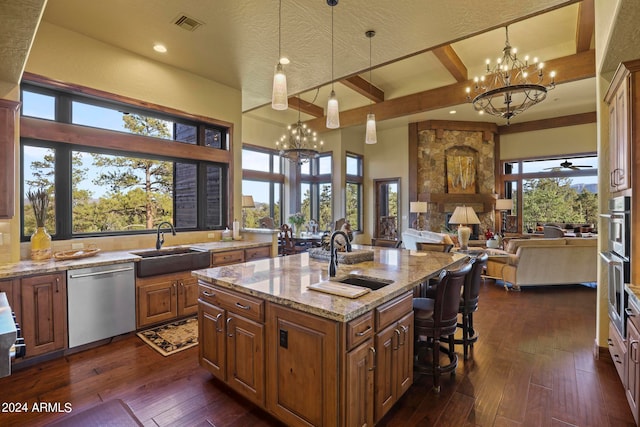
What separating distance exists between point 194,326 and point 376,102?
6.59m

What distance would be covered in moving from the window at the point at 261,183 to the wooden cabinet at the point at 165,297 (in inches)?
178

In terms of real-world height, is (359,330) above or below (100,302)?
above

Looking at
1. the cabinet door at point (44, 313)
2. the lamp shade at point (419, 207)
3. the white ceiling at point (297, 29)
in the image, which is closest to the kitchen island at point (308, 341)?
the cabinet door at point (44, 313)

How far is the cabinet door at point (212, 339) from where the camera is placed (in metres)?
2.32

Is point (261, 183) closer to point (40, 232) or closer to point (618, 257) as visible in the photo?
point (40, 232)

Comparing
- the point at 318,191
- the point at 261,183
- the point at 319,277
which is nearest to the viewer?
the point at 319,277

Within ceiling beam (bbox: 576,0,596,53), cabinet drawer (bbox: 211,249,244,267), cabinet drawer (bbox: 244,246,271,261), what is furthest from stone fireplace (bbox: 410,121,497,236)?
cabinet drawer (bbox: 211,249,244,267)

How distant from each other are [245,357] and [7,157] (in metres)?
2.82

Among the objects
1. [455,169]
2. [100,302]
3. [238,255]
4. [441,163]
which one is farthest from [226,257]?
[455,169]

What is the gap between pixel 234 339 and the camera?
2.21 m

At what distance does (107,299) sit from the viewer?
317 centimetres

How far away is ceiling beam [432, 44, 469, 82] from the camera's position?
5.30 meters

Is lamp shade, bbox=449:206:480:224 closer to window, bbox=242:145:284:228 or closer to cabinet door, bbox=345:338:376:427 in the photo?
cabinet door, bbox=345:338:376:427

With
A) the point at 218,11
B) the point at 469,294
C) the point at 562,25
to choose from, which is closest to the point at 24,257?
the point at 218,11
